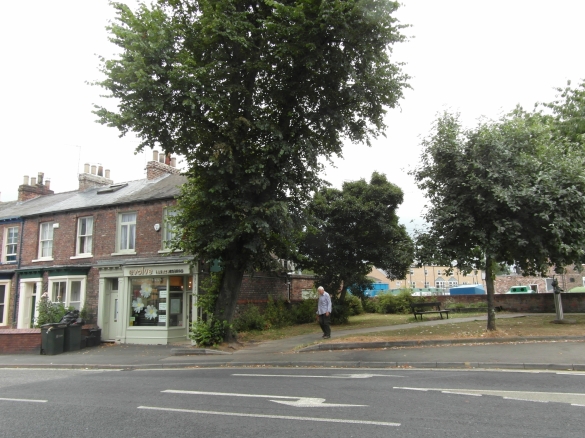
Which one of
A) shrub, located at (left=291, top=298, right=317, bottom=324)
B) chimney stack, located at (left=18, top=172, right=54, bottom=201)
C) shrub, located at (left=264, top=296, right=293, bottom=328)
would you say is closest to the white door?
shrub, located at (left=264, top=296, right=293, bottom=328)

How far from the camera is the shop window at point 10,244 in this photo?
2455 cm

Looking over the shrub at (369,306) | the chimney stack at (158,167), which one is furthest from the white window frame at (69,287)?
the shrub at (369,306)

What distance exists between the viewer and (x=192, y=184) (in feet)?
52.3

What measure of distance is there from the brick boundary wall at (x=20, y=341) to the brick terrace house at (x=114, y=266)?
3.19 m

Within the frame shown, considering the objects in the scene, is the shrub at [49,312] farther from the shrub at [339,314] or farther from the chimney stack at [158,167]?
the shrub at [339,314]

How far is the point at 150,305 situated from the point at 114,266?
2.51 m

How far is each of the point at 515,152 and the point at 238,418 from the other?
12.1 m

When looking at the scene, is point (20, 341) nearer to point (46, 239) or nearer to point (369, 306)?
point (46, 239)

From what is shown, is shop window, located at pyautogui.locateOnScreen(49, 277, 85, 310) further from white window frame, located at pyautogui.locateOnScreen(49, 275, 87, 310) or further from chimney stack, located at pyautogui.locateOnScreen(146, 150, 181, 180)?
chimney stack, located at pyautogui.locateOnScreen(146, 150, 181, 180)

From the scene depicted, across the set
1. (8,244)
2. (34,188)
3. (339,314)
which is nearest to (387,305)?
(339,314)

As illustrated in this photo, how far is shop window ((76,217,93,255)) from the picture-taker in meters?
22.1

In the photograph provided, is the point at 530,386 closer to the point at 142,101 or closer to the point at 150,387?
the point at 150,387

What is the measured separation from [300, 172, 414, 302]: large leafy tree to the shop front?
6154 millimetres

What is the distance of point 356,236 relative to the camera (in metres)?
21.8
